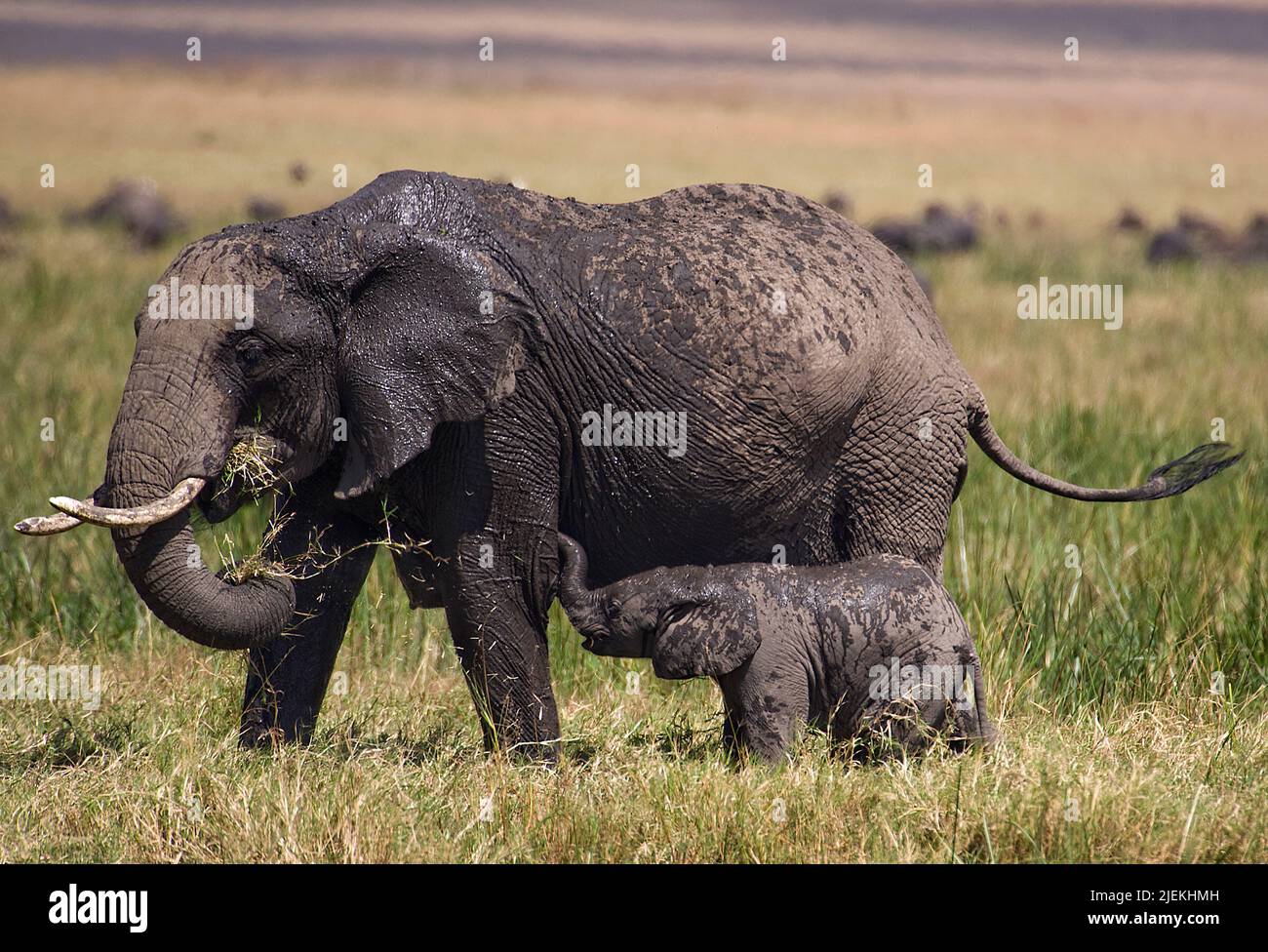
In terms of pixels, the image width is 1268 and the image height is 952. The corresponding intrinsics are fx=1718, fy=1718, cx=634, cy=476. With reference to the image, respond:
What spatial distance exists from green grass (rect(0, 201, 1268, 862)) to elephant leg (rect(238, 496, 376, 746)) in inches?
6.5

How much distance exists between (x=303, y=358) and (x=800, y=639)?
182cm

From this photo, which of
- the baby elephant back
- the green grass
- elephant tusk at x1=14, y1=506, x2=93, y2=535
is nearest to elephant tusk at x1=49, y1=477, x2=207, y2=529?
elephant tusk at x1=14, y1=506, x2=93, y2=535

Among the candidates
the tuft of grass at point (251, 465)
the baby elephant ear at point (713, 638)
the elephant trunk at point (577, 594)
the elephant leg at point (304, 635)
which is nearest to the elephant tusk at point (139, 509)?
the tuft of grass at point (251, 465)

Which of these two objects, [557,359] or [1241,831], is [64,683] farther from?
[1241,831]

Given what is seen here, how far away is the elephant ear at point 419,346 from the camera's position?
539 centimetres

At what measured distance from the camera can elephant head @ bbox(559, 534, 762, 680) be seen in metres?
5.50

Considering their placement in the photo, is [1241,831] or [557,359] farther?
[557,359]

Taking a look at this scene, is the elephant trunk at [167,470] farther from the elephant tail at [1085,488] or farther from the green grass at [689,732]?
the elephant tail at [1085,488]

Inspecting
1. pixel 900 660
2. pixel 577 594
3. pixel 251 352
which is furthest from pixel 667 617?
pixel 251 352

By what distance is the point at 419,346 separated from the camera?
17.7ft

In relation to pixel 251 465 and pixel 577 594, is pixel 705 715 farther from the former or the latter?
pixel 251 465

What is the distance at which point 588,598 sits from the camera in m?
5.62

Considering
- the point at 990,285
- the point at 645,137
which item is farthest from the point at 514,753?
the point at 645,137

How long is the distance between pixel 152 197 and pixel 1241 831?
1860 centimetres
